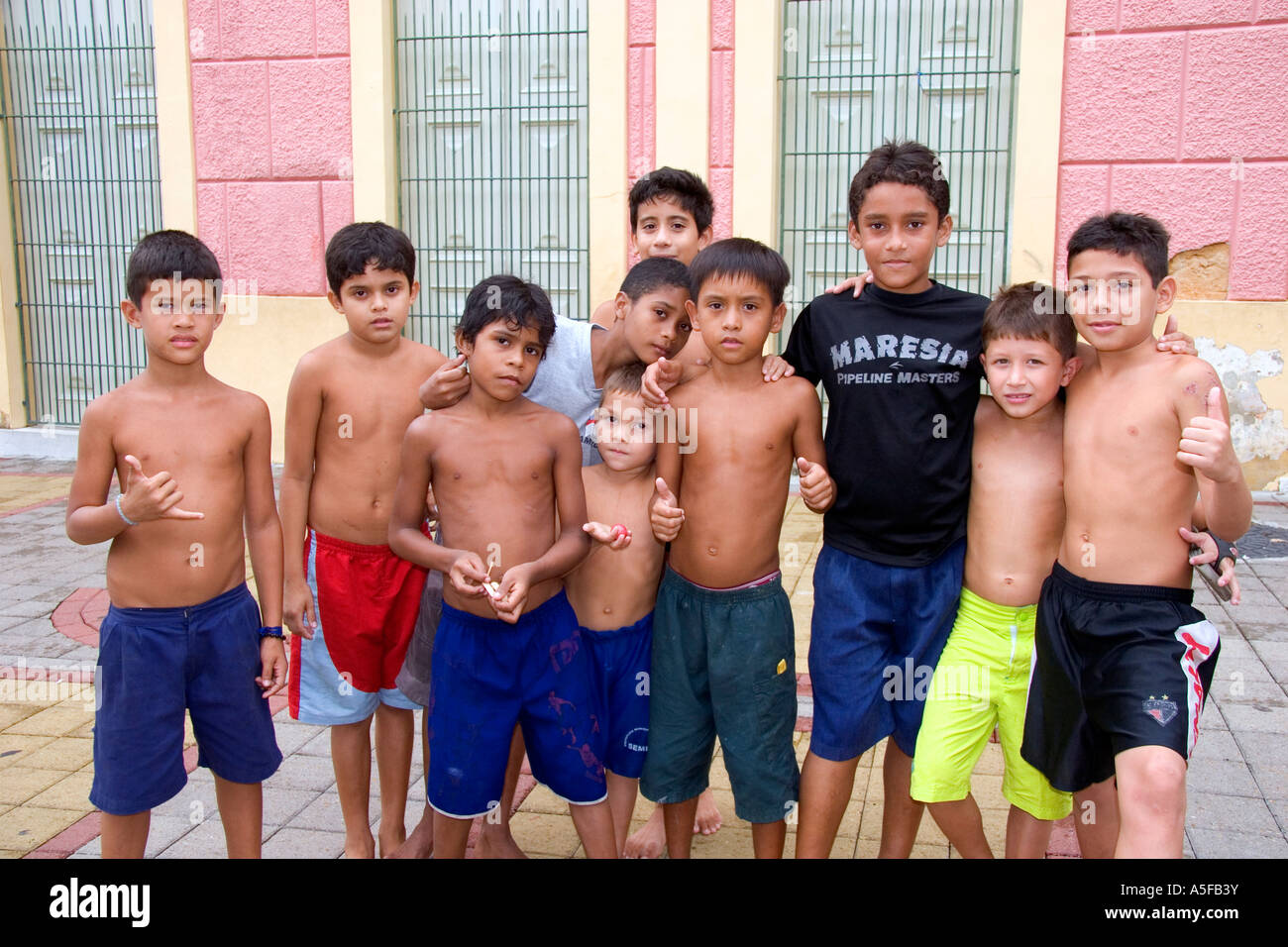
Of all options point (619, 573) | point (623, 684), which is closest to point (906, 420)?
point (619, 573)

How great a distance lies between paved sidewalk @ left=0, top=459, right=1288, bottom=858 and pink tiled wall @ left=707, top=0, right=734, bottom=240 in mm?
3489

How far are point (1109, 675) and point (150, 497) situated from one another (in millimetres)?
2345

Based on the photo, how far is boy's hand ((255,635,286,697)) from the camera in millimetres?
3018

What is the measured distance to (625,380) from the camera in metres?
3.29

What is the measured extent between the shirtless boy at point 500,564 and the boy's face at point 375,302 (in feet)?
0.99

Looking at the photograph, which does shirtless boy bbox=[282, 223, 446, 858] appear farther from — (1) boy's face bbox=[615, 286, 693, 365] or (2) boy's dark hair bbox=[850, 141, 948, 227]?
(2) boy's dark hair bbox=[850, 141, 948, 227]

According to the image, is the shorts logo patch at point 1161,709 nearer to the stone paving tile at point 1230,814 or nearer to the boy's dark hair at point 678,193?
the stone paving tile at point 1230,814

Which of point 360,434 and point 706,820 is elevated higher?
point 360,434

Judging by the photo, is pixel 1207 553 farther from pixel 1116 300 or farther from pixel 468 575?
pixel 468 575

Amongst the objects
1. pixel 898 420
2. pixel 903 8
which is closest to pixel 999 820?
pixel 898 420

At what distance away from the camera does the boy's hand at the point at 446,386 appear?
3.10 meters

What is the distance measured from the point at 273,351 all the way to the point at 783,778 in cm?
717
